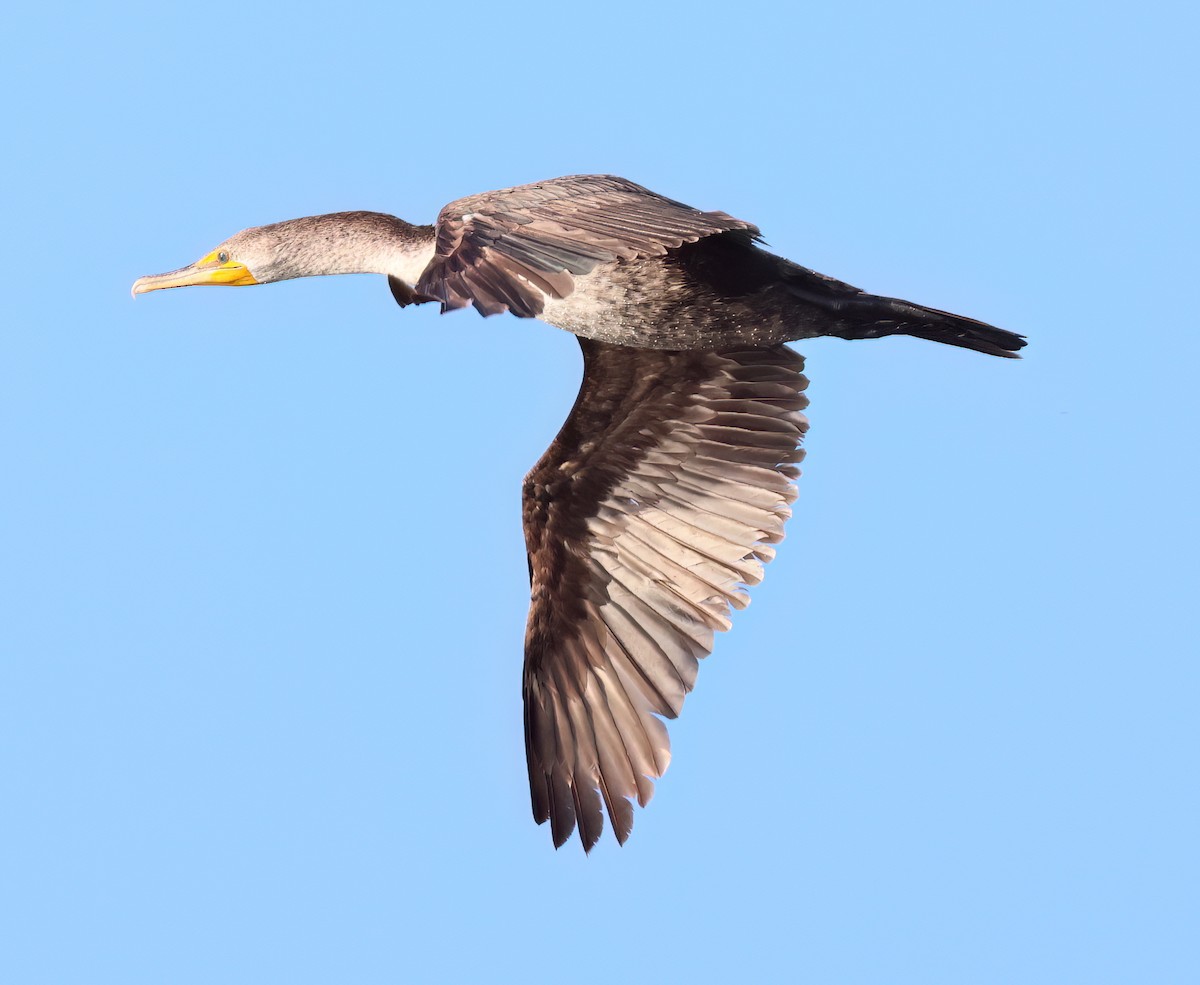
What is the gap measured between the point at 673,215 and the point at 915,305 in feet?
4.84

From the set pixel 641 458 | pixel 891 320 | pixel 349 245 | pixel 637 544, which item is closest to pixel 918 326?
pixel 891 320

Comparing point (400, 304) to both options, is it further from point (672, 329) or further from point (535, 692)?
point (535, 692)

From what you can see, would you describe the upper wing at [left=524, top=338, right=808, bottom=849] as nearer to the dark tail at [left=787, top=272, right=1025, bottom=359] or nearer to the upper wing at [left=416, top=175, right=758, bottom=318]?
the dark tail at [left=787, top=272, right=1025, bottom=359]

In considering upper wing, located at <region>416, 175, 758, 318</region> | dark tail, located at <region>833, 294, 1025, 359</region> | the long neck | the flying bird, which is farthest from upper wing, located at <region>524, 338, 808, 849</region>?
upper wing, located at <region>416, 175, 758, 318</region>

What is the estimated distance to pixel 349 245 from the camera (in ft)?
24.0

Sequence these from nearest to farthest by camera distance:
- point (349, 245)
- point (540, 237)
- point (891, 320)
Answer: point (540, 237) → point (349, 245) → point (891, 320)

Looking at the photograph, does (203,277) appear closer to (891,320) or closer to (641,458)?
(641,458)

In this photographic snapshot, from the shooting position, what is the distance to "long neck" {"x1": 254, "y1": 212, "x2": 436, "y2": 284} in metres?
7.10

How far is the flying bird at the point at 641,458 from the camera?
7.29 meters

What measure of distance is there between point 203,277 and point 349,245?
82 cm

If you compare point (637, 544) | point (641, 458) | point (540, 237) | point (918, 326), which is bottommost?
point (637, 544)

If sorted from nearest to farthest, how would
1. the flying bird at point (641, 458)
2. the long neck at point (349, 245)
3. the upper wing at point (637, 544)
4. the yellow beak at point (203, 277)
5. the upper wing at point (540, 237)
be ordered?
the upper wing at point (540, 237) < the long neck at point (349, 245) < the flying bird at point (641, 458) < the yellow beak at point (203, 277) < the upper wing at point (637, 544)

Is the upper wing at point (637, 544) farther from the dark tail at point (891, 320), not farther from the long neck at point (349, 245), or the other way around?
the long neck at point (349, 245)

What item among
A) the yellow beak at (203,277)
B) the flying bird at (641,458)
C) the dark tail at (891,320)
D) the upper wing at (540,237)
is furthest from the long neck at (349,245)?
the dark tail at (891,320)
